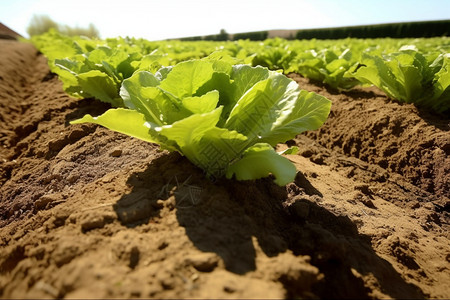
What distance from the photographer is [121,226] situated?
4.68ft

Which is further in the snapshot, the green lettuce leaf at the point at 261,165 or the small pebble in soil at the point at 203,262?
the green lettuce leaf at the point at 261,165

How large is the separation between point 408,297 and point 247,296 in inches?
31.9

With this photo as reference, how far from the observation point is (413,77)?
10.8 feet

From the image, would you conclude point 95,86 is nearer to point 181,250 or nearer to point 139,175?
point 139,175

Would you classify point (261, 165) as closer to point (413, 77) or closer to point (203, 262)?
point (203, 262)

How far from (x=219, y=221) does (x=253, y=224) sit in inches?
6.4

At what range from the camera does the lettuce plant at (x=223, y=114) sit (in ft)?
5.25

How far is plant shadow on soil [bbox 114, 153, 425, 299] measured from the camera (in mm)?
1312

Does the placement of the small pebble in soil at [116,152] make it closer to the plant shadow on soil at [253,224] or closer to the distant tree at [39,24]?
the plant shadow on soil at [253,224]

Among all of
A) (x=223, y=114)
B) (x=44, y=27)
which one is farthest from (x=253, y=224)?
(x=44, y=27)

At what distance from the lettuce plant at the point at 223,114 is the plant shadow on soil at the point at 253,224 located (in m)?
0.15

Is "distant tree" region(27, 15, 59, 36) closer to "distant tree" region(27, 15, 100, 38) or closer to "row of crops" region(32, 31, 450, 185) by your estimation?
"distant tree" region(27, 15, 100, 38)

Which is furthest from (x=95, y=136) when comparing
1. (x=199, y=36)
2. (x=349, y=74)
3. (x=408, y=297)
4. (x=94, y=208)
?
(x=199, y=36)

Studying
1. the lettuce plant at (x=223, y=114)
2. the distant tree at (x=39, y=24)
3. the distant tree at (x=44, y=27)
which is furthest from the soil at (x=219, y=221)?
the distant tree at (x=39, y=24)
